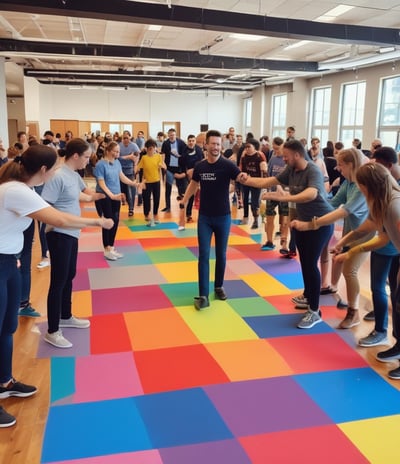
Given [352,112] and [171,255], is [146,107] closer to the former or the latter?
[352,112]

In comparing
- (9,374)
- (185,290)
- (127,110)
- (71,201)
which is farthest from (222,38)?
(127,110)

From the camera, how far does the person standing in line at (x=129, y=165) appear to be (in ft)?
32.9

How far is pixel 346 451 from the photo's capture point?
8.66ft

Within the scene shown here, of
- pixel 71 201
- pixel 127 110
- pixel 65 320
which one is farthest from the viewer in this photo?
pixel 127 110

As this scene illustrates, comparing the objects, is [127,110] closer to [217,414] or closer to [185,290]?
[185,290]

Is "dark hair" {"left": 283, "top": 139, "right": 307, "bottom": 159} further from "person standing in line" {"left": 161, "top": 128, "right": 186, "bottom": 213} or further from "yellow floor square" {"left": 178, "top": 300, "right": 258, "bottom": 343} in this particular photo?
"person standing in line" {"left": 161, "top": 128, "right": 186, "bottom": 213}

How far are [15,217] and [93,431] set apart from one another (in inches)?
54.1

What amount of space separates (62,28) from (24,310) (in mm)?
9352

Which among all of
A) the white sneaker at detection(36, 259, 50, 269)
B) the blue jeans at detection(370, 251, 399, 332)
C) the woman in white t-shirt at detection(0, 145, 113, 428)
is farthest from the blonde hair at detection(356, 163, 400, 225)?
the white sneaker at detection(36, 259, 50, 269)

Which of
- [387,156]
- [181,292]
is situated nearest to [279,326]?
[181,292]

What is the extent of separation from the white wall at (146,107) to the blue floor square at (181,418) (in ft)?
68.1

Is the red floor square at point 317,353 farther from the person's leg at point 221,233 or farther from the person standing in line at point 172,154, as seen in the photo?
the person standing in line at point 172,154

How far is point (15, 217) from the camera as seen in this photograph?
267 cm

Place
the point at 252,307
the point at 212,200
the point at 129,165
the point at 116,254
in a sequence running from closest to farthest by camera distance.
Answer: the point at 212,200 < the point at 252,307 < the point at 116,254 < the point at 129,165
